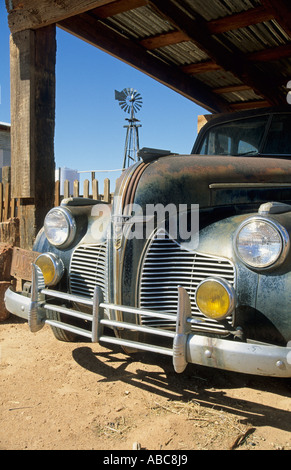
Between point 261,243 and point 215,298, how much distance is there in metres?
0.36

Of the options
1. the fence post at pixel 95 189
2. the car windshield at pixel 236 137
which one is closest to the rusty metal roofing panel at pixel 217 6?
the car windshield at pixel 236 137

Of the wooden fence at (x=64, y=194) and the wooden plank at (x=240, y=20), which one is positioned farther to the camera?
the wooden fence at (x=64, y=194)

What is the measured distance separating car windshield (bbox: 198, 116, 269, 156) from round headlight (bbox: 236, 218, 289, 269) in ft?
5.70

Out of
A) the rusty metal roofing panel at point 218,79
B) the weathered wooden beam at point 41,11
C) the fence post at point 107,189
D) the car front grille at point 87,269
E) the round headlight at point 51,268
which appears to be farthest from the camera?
the fence post at point 107,189

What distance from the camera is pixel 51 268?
264 cm

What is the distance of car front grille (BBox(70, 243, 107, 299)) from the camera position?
97.9 inches

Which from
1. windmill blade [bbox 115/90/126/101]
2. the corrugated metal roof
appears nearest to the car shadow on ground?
the corrugated metal roof

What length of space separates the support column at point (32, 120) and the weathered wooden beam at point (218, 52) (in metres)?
1.29

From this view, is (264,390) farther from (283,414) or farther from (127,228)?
(127,228)

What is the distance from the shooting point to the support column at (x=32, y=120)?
156 inches

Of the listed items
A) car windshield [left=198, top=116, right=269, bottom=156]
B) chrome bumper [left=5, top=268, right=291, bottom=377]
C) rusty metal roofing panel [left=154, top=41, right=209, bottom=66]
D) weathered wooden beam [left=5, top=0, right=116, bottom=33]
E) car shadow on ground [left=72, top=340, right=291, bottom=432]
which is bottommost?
car shadow on ground [left=72, top=340, right=291, bottom=432]

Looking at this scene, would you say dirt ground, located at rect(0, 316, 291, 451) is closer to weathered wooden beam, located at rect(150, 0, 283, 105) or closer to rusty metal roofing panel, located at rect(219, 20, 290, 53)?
weathered wooden beam, located at rect(150, 0, 283, 105)

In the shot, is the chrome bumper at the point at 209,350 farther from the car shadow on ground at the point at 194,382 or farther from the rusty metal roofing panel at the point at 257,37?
the rusty metal roofing panel at the point at 257,37

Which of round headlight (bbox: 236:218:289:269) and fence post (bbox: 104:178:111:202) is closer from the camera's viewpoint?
round headlight (bbox: 236:218:289:269)
